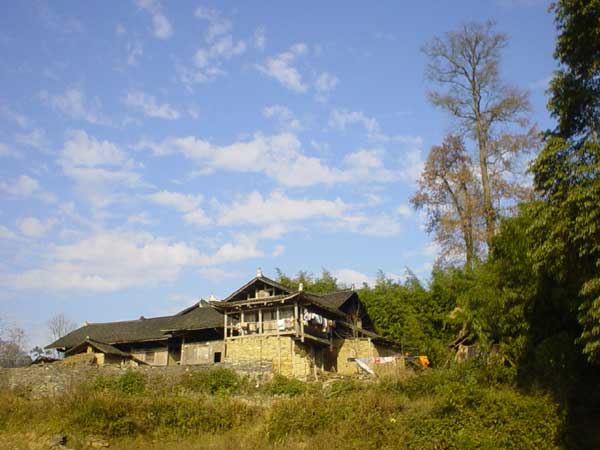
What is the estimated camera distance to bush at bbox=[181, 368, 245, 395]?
2334 cm

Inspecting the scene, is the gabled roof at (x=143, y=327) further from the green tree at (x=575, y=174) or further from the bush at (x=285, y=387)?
the green tree at (x=575, y=174)

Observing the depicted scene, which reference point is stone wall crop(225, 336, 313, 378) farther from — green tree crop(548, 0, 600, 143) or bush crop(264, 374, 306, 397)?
green tree crop(548, 0, 600, 143)

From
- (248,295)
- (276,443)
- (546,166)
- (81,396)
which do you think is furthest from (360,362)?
(546,166)

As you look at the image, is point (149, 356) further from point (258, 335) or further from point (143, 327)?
point (258, 335)

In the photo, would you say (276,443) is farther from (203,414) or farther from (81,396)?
(81,396)

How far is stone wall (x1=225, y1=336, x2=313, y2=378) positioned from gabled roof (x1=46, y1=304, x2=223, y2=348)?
8.26ft

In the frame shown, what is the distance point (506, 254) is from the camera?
1900cm

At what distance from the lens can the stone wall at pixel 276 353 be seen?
90.1ft

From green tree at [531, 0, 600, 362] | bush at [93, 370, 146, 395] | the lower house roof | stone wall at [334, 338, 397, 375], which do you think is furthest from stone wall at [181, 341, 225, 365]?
green tree at [531, 0, 600, 362]

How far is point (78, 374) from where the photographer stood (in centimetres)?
2488

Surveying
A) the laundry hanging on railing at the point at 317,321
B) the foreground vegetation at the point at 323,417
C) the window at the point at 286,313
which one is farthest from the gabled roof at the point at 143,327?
the foreground vegetation at the point at 323,417

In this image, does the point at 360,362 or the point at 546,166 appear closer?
the point at 546,166

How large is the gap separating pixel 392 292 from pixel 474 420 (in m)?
18.0

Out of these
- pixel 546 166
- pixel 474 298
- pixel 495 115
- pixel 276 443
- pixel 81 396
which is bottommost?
pixel 276 443
